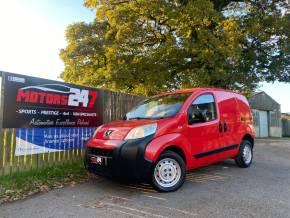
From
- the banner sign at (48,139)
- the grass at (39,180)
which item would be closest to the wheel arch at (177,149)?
the grass at (39,180)

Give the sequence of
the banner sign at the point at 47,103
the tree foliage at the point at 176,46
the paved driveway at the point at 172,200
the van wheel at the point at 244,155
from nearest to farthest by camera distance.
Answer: the paved driveway at the point at 172,200
the banner sign at the point at 47,103
the van wheel at the point at 244,155
the tree foliage at the point at 176,46

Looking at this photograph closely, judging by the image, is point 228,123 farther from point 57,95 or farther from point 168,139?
point 57,95

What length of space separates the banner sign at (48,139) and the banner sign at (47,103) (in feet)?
0.43

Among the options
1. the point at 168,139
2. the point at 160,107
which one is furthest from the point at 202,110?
the point at 168,139

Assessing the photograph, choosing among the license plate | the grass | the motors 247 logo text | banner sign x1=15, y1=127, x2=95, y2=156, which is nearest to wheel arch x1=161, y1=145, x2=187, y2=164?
the license plate

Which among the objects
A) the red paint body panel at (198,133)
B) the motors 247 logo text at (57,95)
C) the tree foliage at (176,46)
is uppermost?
the tree foliage at (176,46)

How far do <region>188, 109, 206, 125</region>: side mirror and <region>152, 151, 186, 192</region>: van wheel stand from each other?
0.86 m

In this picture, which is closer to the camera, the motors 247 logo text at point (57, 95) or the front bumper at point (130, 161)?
the front bumper at point (130, 161)

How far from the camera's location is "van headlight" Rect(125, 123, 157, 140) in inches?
204

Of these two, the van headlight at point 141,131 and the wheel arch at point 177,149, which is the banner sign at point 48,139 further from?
the wheel arch at point 177,149

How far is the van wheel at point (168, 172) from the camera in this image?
17.2 feet

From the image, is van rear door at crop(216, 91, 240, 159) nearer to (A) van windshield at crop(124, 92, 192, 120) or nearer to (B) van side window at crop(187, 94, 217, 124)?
(B) van side window at crop(187, 94, 217, 124)

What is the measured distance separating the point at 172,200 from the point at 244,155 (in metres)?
3.54

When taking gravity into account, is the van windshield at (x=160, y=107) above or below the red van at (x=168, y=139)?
above
